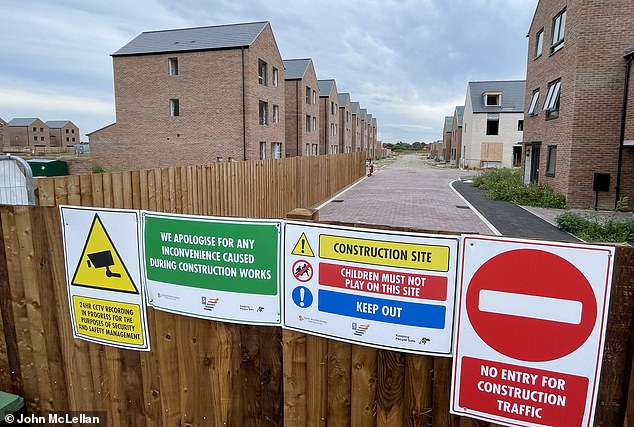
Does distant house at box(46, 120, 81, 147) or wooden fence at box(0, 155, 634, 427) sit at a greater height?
distant house at box(46, 120, 81, 147)

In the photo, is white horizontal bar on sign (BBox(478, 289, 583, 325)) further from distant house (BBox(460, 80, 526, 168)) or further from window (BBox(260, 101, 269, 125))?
distant house (BBox(460, 80, 526, 168))

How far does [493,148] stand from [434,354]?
166ft

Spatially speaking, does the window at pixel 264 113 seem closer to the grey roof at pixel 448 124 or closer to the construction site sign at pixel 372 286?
the construction site sign at pixel 372 286

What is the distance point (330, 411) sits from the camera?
2.41 metres

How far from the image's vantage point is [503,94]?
160ft

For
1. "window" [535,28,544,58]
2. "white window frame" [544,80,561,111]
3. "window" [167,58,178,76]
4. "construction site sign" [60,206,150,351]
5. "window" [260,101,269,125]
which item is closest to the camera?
"construction site sign" [60,206,150,351]

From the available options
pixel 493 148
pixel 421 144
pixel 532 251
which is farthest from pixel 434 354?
pixel 421 144

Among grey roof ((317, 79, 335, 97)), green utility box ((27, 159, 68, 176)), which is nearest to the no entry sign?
green utility box ((27, 159, 68, 176))

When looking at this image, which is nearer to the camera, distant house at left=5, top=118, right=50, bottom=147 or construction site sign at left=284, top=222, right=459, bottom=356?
construction site sign at left=284, top=222, right=459, bottom=356

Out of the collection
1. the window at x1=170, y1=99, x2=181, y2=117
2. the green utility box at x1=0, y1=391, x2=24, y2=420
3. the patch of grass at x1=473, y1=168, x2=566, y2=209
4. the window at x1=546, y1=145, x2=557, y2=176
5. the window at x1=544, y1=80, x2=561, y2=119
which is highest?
the window at x1=170, y1=99, x2=181, y2=117

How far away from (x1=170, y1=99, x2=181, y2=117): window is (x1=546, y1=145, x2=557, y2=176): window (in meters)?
23.1

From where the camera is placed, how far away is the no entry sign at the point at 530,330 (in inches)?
73.7

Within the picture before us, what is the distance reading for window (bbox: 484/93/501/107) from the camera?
48844 mm

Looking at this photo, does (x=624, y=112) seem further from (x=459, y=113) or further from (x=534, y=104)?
(x=459, y=113)
